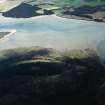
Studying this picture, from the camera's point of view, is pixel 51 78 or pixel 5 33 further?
pixel 5 33

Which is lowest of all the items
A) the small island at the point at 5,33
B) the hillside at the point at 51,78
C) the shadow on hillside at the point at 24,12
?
the hillside at the point at 51,78

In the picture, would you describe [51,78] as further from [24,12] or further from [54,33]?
[24,12]

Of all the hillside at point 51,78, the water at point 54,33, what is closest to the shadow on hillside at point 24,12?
the water at point 54,33

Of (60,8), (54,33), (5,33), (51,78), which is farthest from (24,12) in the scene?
(51,78)

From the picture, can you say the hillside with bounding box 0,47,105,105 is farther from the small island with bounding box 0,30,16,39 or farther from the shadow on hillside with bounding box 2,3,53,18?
the shadow on hillside with bounding box 2,3,53,18

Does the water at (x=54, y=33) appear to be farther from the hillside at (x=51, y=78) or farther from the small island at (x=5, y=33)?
the hillside at (x=51, y=78)

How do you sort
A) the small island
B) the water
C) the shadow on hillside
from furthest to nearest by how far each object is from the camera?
the shadow on hillside < the small island < the water

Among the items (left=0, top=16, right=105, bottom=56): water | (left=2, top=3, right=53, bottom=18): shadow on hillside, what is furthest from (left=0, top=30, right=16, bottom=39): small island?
(left=2, top=3, right=53, bottom=18): shadow on hillside
